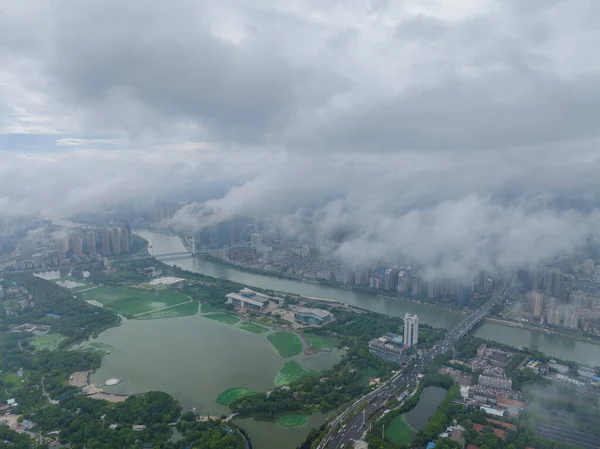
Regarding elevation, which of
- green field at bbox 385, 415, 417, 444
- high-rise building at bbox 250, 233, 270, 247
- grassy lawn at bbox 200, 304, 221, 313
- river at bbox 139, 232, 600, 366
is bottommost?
green field at bbox 385, 415, 417, 444

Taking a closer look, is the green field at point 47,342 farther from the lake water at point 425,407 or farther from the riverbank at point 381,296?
the lake water at point 425,407

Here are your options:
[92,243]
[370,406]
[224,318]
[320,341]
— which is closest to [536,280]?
[320,341]

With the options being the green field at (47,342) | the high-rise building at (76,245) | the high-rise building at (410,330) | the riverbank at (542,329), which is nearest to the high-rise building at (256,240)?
the high-rise building at (76,245)

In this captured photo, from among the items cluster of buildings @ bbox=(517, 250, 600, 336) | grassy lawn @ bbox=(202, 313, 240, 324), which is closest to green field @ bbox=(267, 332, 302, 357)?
grassy lawn @ bbox=(202, 313, 240, 324)

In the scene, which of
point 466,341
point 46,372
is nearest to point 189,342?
point 46,372

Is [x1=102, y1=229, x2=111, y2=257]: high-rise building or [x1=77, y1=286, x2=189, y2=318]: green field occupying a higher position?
[x1=102, y1=229, x2=111, y2=257]: high-rise building

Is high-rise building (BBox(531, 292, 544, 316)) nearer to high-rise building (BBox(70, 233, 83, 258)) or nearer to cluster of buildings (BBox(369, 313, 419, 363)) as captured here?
cluster of buildings (BBox(369, 313, 419, 363))
